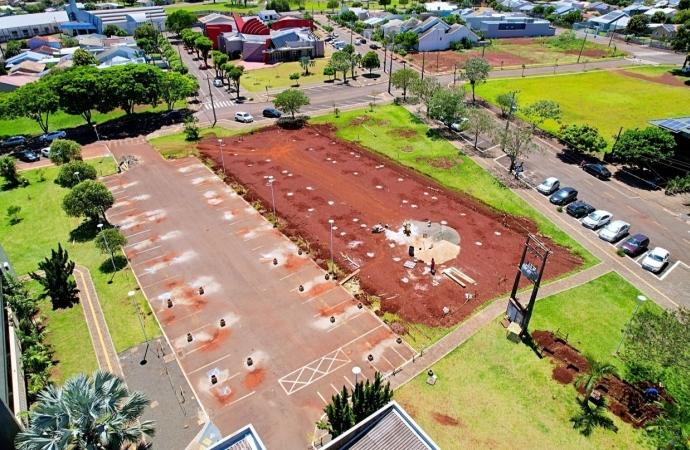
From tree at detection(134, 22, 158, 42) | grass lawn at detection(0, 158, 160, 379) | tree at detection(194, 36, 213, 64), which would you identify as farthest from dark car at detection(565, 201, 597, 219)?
tree at detection(134, 22, 158, 42)

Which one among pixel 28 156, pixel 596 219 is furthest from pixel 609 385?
pixel 28 156

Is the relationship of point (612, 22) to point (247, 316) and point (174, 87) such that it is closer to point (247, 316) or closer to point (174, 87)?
point (174, 87)

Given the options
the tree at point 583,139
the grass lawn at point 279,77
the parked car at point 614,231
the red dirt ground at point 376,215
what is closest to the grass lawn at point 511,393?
the red dirt ground at point 376,215

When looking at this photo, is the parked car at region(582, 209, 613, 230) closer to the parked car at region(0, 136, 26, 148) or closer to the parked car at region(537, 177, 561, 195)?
the parked car at region(537, 177, 561, 195)

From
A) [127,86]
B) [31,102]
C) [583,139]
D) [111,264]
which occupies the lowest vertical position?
[111,264]

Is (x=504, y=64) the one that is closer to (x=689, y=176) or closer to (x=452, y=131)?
(x=452, y=131)

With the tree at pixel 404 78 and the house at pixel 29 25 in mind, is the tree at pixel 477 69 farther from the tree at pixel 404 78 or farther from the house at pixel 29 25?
the house at pixel 29 25
